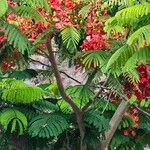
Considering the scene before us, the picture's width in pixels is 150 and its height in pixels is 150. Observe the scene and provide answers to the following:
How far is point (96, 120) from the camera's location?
589cm

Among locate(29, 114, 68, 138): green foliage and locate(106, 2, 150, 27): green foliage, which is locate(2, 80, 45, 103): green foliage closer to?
locate(29, 114, 68, 138): green foliage

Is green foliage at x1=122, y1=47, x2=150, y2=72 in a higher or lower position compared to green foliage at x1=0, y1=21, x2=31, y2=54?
lower

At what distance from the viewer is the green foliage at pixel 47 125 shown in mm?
5594

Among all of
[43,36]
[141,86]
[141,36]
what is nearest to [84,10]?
[43,36]

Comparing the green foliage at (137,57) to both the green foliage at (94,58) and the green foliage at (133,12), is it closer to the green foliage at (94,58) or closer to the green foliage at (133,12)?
the green foliage at (133,12)

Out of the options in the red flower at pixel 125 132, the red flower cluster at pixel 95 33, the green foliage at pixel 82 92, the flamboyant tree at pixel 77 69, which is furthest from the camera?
the red flower at pixel 125 132

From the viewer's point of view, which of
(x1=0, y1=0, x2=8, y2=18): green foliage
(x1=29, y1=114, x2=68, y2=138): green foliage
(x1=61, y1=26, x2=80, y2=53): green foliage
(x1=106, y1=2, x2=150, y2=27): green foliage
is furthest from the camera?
(x1=29, y1=114, x2=68, y2=138): green foliage

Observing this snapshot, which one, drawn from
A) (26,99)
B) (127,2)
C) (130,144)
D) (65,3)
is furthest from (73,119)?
(127,2)

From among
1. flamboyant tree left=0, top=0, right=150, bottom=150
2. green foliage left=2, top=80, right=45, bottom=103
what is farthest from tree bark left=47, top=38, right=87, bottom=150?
green foliage left=2, top=80, right=45, bottom=103

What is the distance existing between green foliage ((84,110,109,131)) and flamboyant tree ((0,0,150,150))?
1cm

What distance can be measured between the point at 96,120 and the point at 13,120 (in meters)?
1.01

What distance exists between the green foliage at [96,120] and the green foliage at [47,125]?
330 millimetres

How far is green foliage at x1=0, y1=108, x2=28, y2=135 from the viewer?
5.68 m

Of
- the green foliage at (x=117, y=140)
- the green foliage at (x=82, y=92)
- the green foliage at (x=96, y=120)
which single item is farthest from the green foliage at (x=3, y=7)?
the green foliage at (x=117, y=140)
